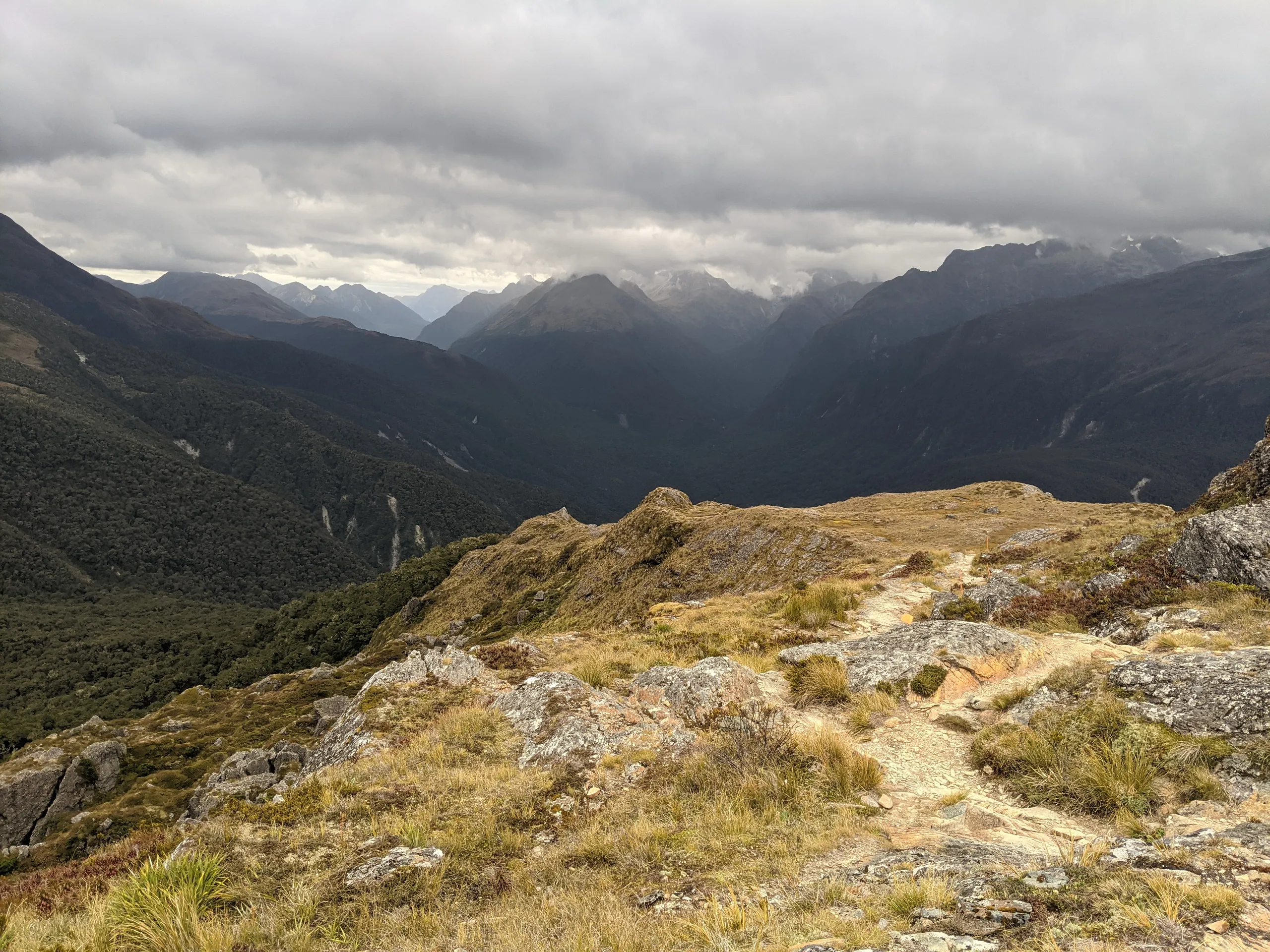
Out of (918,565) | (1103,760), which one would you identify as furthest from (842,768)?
(918,565)

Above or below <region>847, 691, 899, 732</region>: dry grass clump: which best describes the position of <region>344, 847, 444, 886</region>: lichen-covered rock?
above

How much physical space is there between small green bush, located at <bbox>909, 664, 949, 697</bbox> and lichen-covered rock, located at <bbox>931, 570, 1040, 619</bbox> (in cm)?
676

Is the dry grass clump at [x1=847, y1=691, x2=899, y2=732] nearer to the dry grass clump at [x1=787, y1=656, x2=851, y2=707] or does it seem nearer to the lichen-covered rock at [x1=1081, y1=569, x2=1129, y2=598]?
the dry grass clump at [x1=787, y1=656, x2=851, y2=707]

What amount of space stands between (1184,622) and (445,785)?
17.6 metres

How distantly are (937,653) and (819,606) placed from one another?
695 centimetres

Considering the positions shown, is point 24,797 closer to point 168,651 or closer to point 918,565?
point 918,565

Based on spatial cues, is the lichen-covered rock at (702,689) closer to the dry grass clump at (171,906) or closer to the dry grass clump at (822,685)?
the dry grass clump at (822,685)

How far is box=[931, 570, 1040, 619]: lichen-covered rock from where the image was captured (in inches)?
762

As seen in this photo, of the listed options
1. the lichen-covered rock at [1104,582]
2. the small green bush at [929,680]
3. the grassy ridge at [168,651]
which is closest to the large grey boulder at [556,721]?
the small green bush at [929,680]

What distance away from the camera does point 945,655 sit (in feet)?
45.1

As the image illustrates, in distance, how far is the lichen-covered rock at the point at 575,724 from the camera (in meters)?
11.8

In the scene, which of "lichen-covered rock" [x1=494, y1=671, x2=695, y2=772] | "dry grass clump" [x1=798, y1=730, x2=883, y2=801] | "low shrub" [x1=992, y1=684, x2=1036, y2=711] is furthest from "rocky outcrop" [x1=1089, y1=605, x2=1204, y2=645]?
"lichen-covered rock" [x1=494, y1=671, x2=695, y2=772]

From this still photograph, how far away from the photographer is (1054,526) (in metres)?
34.6

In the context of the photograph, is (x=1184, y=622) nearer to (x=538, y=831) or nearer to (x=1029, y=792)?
(x=1029, y=792)
